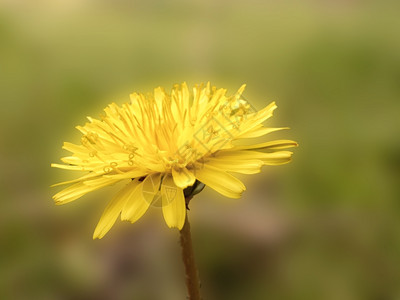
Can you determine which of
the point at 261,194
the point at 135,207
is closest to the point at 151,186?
the point at 135,207

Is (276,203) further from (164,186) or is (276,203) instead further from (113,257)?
(164,186)

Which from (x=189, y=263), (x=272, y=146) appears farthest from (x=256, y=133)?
(x=189, y=263)

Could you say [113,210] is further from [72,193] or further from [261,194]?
[261,194]

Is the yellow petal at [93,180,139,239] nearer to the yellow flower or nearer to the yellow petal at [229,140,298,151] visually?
the yellow flower

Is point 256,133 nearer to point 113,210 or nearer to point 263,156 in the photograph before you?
point 263,156

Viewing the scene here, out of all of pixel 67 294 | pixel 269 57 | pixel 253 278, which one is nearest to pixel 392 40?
pixel 269 57

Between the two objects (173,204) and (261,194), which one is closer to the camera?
(173,204)

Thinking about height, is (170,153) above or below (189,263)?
above

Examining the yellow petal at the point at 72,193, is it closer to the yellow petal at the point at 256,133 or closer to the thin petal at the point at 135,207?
the thin petal at the point at 135,207
